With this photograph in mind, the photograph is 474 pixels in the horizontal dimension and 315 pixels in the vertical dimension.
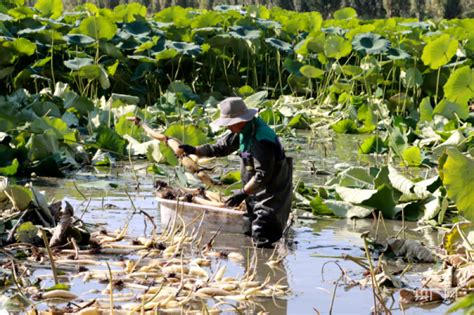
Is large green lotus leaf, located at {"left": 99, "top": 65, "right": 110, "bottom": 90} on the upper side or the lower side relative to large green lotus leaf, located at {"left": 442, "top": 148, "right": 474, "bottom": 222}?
lower

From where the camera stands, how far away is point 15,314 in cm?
454

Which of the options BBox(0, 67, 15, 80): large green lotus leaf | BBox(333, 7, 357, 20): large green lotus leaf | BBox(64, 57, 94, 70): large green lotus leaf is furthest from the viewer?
BBox(333, 7, 357, 20): large green lotus leaf

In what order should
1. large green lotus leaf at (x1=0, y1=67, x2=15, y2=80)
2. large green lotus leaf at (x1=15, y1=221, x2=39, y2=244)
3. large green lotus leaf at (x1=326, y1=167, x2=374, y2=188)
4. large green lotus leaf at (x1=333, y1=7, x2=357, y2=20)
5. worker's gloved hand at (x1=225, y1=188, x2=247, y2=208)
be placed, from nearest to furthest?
large green lotus leaf at (x1=15, y1=221, x2=39, y2=244) < worker's gloved hand at (x1=225, y1=188, x2=247, y2=208) < large green lotus leaf at (x1=326, y1=167, x2=374, y2=188) < large green lotus leaf at (x1=0, y1=67, x2=15, y2=80) < large green lotus leaf at (x1=333, y1=7, x2=357, y2=20)

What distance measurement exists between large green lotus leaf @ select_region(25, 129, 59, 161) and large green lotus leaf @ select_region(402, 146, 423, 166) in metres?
3.16

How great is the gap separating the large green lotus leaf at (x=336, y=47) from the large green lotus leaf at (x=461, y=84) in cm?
310

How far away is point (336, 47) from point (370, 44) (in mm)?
464

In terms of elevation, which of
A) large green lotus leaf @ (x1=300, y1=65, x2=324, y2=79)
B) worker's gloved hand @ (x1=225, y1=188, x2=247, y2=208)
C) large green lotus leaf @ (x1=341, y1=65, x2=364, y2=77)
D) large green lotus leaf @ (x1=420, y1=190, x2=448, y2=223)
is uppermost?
worker's gloved hand @ (x1=225, y1=188, x2=247, y2=208)

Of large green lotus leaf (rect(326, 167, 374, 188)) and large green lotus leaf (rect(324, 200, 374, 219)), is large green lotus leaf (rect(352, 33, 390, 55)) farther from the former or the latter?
large green lotus leaf (rect(324, 200, 374, 219))

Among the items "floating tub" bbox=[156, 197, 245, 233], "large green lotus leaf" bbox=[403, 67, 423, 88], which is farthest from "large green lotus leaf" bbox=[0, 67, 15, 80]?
"floating tub" bbox=[156, 197, 245, 233]

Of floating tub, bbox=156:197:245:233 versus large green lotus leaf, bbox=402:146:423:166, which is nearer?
floating tub, bbox=156:197:245:233

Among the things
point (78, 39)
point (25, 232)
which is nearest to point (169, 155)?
point (25, 232)

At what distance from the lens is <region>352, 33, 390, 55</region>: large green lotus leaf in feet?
43.0

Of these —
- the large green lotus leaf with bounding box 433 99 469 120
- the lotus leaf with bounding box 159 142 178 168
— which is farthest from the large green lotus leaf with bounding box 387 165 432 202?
the large green lotus leaf with bounding box 433 99 469 120

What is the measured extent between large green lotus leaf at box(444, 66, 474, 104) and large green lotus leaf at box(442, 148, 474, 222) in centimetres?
573
